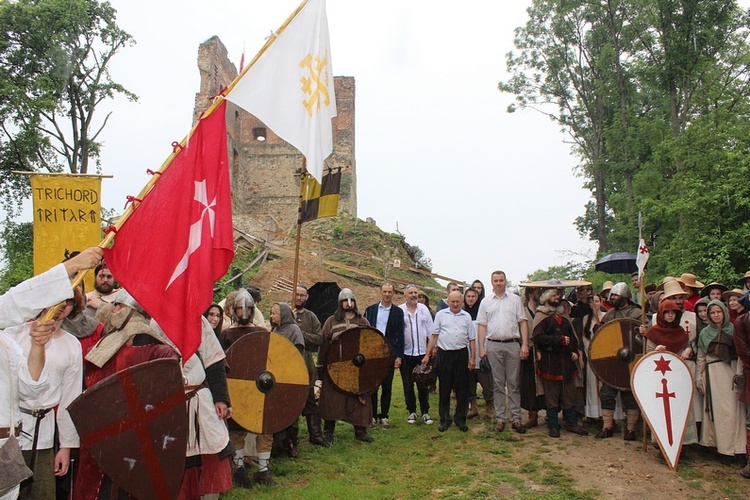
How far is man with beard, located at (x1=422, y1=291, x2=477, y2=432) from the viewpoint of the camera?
707 centimetres

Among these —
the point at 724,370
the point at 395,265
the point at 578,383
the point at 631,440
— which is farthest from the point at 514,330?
the point at 395,265

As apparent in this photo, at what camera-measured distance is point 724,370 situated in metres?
5.82

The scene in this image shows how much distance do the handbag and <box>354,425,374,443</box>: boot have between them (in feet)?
14.3

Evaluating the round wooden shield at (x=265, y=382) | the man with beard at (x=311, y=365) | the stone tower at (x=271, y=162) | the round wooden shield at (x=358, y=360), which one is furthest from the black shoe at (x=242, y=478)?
the stone tower at (x=271, y=162)

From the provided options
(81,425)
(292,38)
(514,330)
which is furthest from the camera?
(514,330)

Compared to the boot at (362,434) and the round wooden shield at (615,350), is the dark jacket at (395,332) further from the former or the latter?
the round wooden shield at (615,350)

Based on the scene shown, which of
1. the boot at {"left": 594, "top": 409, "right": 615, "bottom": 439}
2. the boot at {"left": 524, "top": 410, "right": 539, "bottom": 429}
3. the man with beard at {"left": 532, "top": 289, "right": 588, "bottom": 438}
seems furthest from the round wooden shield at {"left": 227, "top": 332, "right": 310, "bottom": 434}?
the boot at {"left": 594, "top": 409, "right": 615, "bottom": 439}

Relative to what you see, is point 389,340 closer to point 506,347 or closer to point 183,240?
point 506,347

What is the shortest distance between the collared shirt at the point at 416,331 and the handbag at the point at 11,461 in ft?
17.5

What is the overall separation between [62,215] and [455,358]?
4.41 metres

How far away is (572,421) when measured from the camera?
6.98 m

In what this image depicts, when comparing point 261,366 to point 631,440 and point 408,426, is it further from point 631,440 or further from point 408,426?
point 631,440

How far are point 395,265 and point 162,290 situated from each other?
18530 mm

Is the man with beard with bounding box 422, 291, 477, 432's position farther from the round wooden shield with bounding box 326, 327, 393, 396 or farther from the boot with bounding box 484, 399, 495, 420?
the round wooden shield with bounding box 326, 327, 393, 396
